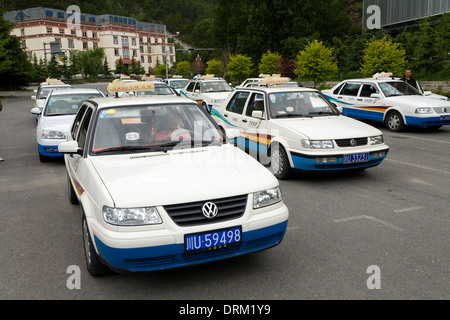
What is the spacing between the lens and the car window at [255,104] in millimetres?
8133

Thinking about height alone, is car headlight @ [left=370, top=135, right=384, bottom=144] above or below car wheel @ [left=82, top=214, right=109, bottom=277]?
above

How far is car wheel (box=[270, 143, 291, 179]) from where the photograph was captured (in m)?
7.18

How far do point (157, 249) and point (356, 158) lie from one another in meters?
4.49

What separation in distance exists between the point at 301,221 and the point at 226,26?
62.3 metres

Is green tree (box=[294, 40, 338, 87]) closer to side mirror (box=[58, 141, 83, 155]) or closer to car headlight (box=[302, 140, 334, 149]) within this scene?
car headlight (box=[302, 140, 334, 149])

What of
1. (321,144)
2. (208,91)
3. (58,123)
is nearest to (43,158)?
(58,123)

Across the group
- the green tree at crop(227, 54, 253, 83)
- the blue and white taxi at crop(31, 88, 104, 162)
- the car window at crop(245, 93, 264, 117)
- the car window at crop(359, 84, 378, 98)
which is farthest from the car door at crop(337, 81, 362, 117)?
the green tree at crop(227, 54, 253, 83)

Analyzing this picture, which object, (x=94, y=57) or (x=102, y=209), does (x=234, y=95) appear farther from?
(x=94, y=57)

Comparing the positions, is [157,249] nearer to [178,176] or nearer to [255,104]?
[178,176]

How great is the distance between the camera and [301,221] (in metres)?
5.20

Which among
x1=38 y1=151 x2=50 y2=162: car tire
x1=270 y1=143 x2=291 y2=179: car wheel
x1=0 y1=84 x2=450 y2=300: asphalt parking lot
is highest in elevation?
x1=270 y1=143 x2=291 y2=179: car wheel

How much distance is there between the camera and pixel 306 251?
432 cm

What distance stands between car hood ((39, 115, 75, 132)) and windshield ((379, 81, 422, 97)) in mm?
9304
